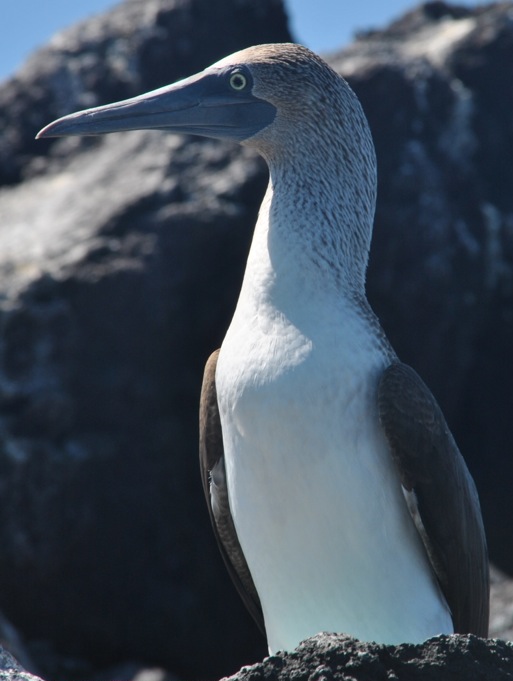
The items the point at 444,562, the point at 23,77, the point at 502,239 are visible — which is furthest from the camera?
the point at 23,77

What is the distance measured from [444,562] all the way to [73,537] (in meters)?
4.42

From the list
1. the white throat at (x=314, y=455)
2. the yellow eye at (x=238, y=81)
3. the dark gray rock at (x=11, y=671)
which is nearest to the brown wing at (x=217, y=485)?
the white throat at (x=314, y=455)

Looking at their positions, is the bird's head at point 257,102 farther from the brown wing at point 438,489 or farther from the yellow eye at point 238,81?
the brown wing at point 438,489

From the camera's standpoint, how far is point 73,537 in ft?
26.7

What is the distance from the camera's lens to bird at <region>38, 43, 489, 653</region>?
13.4ft

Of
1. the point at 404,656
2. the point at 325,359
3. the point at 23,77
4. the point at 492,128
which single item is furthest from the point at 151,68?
the point at 404,656

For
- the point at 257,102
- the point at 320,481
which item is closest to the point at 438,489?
the point at 320,481

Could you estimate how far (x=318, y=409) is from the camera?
4.02 metres

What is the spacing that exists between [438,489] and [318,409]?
0.64 m

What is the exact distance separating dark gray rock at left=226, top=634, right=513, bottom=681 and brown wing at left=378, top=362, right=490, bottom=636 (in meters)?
1.42

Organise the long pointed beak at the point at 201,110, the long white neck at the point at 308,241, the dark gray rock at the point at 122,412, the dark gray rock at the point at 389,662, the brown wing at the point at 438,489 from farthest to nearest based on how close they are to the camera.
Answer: the dark gray rock at the point at 122,412, the long pointed beak at the point at 201,110, the long white neck at the point at 308,241, the brown wing at the point at 438,489, the dark gray rock at the point at 389,662

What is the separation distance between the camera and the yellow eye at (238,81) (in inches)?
183

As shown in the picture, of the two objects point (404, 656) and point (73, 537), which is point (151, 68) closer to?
point (73, 537)

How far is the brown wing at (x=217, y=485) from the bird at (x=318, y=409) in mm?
10
